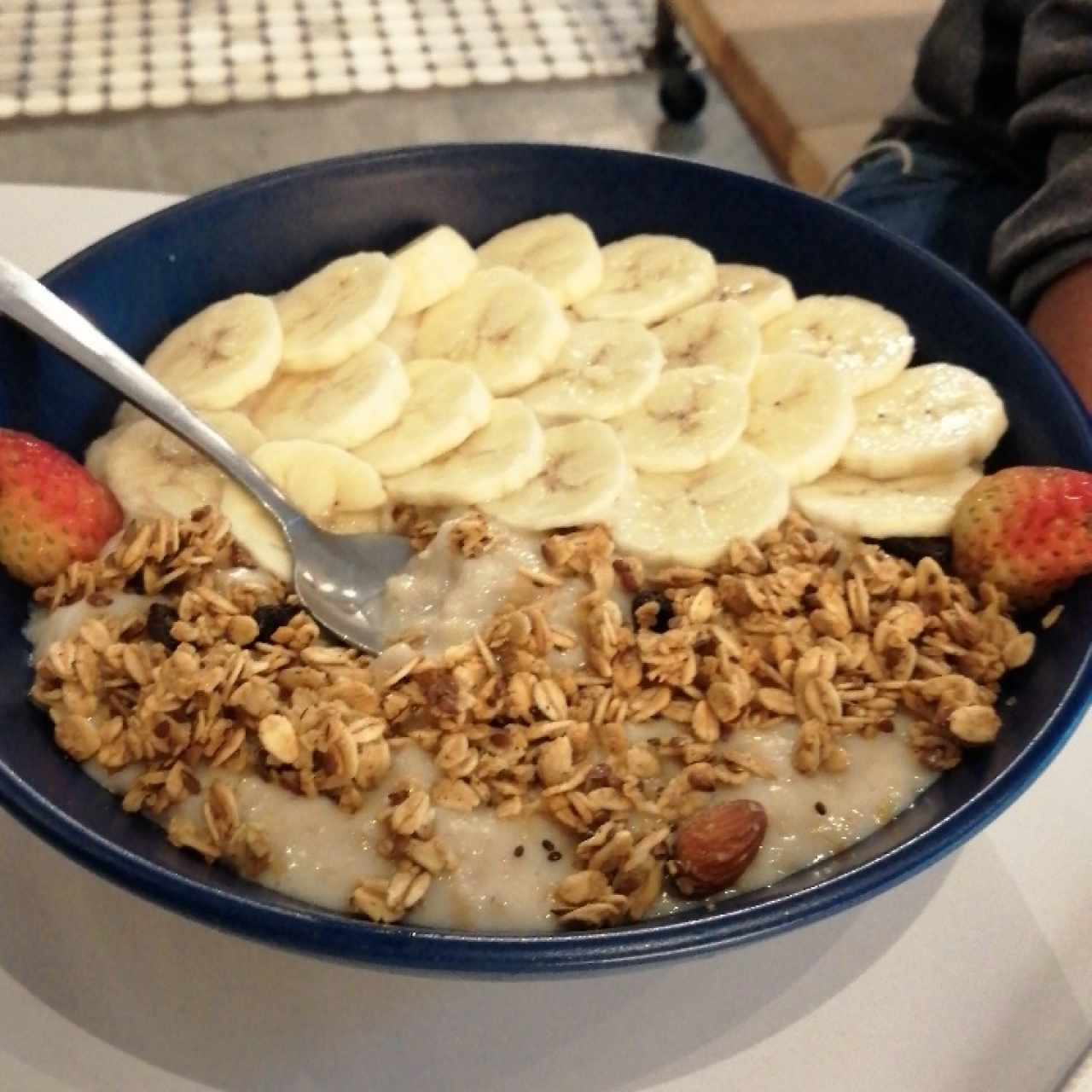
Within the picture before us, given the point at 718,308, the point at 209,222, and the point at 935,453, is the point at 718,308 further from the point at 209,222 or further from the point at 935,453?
the point at 209,222

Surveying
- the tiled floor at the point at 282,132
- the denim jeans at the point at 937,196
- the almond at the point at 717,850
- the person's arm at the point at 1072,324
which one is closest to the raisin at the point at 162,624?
the almond at the point at 717,850

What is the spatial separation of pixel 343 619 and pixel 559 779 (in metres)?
0.20

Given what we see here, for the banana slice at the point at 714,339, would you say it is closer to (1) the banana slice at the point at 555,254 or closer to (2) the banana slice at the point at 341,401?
(1) the banana slice at the point at 555,254

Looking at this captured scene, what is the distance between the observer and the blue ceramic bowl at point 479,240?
0.58 meters

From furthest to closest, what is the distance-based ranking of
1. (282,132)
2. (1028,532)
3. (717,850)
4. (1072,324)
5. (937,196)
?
1. (282,132)
2. (937,196)
3. (1072,324)
4. (1028,532)
5. (717,850)

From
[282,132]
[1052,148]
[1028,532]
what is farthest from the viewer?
[282,132]

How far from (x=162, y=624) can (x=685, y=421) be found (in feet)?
1.34

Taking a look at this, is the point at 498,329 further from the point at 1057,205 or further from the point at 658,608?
the point at 1057,205

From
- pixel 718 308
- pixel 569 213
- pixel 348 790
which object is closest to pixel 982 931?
pixel 348 790

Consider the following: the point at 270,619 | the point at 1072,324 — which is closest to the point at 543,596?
the point at 270,619

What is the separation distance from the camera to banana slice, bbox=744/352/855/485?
916 millimetres

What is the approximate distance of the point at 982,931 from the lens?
0.73 meters

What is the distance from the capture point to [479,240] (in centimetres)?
108

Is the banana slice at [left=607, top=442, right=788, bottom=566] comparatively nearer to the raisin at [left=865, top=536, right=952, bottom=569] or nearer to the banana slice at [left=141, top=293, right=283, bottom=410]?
the raisin at [left=865, top=536, right=952, bottom=569]
